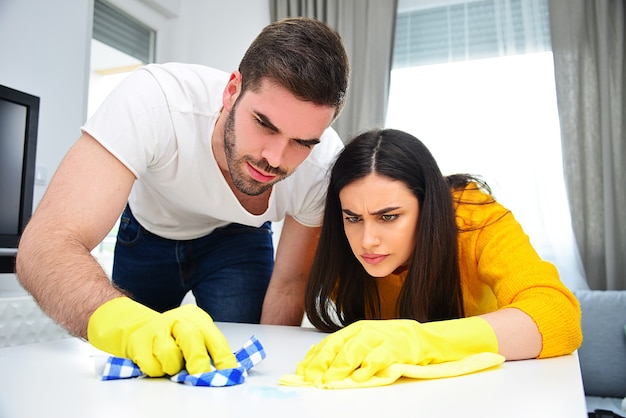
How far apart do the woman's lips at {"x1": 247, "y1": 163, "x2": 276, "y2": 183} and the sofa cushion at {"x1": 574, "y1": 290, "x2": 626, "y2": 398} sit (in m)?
1.74

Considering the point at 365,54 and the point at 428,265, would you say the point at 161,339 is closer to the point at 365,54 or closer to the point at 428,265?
the point at 428,265

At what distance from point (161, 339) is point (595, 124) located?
265 cm

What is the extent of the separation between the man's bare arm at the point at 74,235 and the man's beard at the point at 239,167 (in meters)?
0.21

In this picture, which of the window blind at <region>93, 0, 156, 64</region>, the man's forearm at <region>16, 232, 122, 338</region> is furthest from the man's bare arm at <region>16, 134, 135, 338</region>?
the window blind at <region>93, 0, 156, 64</region>

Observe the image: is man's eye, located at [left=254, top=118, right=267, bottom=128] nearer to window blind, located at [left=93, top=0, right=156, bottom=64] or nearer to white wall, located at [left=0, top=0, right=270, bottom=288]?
white wall, located at [left=0, top=0, right=270, bottom=288]

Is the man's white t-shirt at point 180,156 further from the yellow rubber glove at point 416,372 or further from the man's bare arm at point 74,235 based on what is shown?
the yellow rubber glove at point 416,372

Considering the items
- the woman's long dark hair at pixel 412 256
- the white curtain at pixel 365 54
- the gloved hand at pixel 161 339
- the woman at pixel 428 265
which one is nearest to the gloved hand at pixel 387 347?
the woman at pixel 428 265

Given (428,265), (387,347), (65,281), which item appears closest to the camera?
(387,347)

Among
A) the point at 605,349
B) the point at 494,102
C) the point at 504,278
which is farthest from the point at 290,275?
the point at 494,102

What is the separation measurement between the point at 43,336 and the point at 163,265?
3.50ft

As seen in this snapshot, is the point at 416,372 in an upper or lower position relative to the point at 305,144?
lower

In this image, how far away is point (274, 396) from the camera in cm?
60

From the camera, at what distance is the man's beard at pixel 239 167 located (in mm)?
1108

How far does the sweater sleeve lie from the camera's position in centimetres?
89
